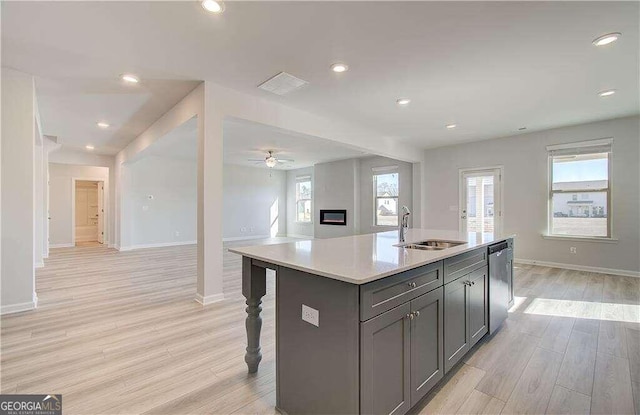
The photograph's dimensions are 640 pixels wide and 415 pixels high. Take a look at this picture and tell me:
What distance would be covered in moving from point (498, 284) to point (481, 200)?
439 cm

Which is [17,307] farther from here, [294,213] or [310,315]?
[294,213]

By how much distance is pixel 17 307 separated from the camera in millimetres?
3166

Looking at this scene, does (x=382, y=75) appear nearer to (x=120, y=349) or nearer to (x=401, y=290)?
(x=401, y=290)

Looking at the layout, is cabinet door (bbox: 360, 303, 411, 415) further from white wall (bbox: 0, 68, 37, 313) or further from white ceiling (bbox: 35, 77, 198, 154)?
white wall (bbox: 0, 68, 37, 313)

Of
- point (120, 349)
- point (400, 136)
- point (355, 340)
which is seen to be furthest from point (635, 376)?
point (400, 136)

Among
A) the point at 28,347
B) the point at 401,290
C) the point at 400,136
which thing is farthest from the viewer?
the point at 400,136

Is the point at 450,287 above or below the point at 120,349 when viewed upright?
above

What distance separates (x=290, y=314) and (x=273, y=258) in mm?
335

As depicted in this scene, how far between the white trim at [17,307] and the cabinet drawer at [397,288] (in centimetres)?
403

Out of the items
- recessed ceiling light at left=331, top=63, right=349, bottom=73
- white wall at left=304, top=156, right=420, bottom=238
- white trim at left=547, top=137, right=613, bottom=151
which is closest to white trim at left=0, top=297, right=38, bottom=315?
recessed ceiling light at left=331, top=63, right=349, bottom=73

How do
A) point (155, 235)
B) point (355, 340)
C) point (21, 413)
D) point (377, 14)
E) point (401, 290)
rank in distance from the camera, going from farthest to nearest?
point (155, 235), point (377, 14), point (21, 413), point (401, 290), point (355, 340)

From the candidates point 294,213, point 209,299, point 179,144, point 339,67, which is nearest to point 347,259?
point 339,67

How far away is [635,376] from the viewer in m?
1.99

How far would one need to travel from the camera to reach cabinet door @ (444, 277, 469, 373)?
1875 mm
